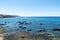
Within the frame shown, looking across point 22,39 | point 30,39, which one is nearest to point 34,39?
point 30,39

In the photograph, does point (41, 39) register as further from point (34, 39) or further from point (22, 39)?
point (22, 39)

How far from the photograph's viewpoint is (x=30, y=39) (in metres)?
17.0

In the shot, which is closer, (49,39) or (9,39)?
(9,39)

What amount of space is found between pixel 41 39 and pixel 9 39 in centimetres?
420

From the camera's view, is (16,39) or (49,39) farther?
(49,39)

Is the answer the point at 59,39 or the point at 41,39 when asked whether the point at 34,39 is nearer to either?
the point at 41,39

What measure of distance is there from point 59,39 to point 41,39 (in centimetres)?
260

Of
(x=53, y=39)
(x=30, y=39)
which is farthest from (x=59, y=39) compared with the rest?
(x=30, y=39)

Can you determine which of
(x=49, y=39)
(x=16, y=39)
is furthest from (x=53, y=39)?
(x=16, y=39)

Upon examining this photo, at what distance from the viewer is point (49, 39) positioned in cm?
1756

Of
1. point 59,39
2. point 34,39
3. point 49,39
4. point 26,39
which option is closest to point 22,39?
point 26,39

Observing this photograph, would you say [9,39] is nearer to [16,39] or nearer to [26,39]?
[16,39]

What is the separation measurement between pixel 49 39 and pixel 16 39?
14.7ft

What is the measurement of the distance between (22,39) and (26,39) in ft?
1.72
